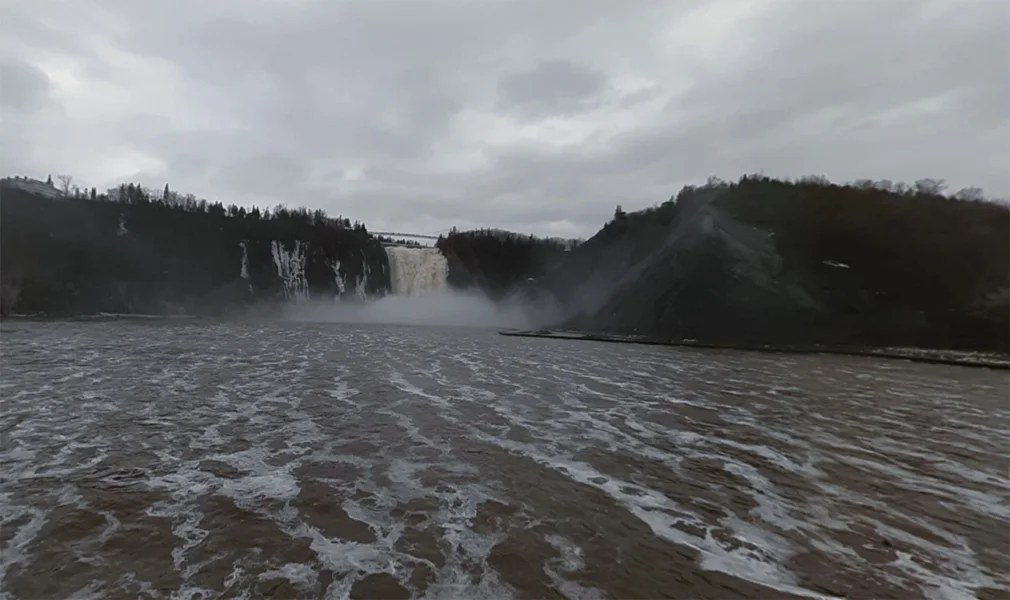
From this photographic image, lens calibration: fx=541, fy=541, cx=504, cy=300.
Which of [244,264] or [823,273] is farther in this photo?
[244,264]

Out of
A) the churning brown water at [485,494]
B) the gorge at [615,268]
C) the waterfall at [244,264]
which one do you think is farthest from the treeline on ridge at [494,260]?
the churning brown water at [485,494]

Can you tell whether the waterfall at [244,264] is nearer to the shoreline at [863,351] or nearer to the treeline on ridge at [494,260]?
the treeline on ridge at [494,260]

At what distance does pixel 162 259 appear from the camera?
74438 millimetres

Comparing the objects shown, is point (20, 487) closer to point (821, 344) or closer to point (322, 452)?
point (322, 452)

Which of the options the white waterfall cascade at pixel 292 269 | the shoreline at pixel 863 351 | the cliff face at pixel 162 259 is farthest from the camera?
the white waterfall cascade at pixel 292 269

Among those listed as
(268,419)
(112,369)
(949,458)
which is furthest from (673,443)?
(112,369)

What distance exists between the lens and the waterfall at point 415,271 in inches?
3253

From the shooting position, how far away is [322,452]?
29.1 ft

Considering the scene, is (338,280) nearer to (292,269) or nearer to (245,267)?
(292,269)

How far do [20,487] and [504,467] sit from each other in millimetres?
6324

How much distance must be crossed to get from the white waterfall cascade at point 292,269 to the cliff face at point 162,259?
149 millimetres

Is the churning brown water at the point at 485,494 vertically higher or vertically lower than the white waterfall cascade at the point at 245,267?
lower

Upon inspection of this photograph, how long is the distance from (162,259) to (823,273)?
79546 millimetres

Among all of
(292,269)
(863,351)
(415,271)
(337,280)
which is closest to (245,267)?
(292,269)
